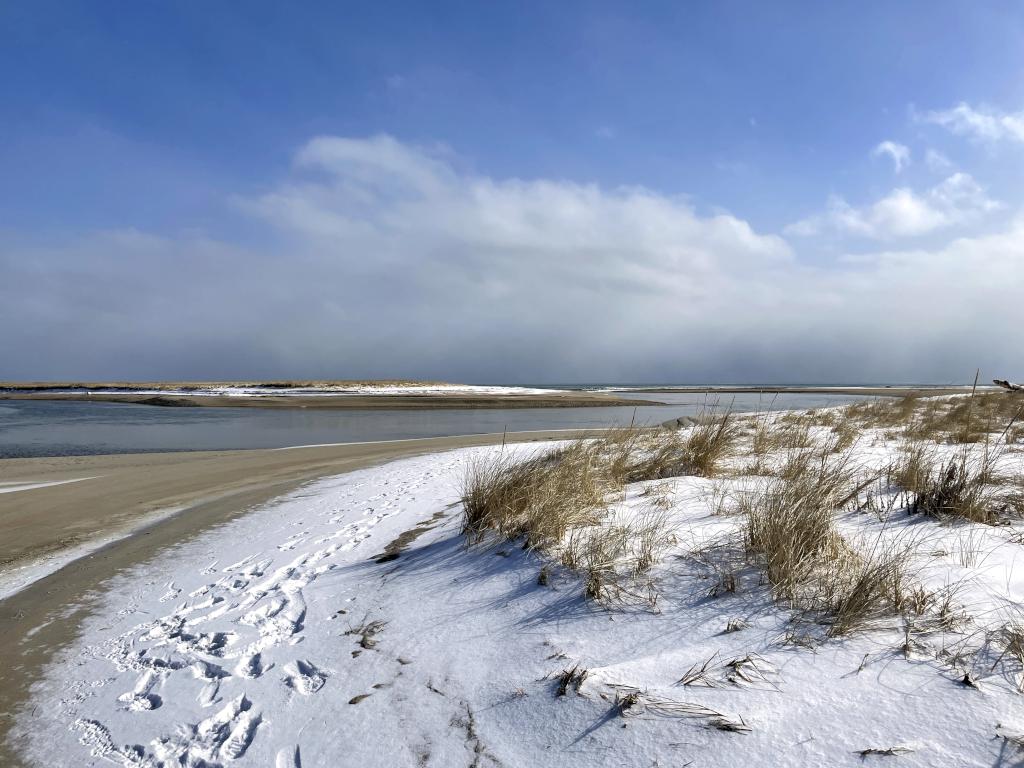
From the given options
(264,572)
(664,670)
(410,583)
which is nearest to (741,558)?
(664,670)

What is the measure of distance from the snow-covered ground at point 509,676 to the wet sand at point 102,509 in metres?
0.29

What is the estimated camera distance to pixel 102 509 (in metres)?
7.36

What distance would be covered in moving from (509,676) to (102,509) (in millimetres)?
7541

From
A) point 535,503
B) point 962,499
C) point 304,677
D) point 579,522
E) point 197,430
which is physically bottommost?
point 197,430

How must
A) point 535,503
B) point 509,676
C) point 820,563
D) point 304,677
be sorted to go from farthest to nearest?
point 535,503, point 820,563, point 304,677, point 509,676

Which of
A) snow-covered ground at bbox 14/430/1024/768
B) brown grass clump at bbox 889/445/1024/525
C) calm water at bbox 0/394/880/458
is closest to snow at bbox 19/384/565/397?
calm water at bbox 0/394/880/458

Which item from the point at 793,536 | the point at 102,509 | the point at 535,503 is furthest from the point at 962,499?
the point at 102,509

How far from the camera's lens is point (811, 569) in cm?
277

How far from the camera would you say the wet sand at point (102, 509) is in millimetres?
3600

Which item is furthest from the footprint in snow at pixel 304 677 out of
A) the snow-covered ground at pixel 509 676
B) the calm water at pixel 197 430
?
the calm water at pixel 197 430

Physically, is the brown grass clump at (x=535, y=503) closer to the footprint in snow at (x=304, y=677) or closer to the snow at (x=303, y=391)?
the footprint in snow at (x=304, y=677)

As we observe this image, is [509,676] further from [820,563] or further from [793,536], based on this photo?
[820,563]

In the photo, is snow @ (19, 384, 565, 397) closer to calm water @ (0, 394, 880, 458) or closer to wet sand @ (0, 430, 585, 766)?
calm water @ (0, 394, 880, 458)

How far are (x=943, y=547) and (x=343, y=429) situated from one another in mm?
19317
